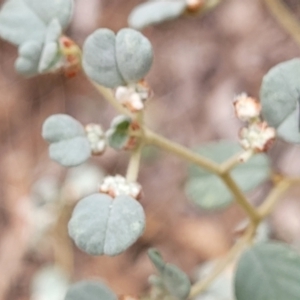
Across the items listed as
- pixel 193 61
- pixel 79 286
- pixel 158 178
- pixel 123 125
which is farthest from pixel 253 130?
pixel 193 61

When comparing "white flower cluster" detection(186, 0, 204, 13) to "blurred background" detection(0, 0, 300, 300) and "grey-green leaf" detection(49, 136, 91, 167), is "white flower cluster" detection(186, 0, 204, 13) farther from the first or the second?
"blurred background" detection(0, 0, 300, 300)

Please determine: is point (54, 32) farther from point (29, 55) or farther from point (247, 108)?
point (247, 108)

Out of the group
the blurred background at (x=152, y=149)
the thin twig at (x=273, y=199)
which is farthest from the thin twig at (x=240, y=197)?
the blurred background at (x=152, y=149)

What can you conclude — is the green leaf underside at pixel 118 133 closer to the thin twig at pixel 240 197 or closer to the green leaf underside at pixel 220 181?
the thin twig at pixel 240 197

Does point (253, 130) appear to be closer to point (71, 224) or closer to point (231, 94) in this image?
point (71, 224)

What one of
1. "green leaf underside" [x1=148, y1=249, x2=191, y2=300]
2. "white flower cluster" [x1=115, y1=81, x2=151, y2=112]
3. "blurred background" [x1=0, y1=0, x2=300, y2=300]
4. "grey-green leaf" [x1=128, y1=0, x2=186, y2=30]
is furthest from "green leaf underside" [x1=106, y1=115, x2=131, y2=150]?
"blurred background" [x1=0, y1=0, x2=300, y2=300]

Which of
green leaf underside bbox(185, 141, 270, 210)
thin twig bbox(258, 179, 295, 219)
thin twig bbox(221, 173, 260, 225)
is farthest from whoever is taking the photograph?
green leaf underside bbox(185, 141, 270, 210)
